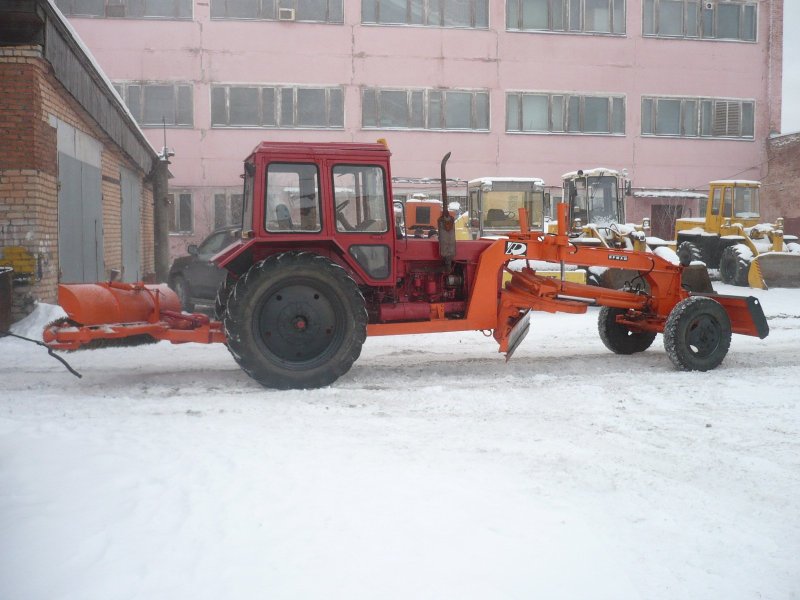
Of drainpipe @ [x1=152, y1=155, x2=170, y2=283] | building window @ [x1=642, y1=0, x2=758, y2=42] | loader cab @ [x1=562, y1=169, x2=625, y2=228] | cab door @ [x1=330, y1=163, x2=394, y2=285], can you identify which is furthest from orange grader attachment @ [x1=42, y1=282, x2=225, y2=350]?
building window @ [x1=642, y1=0, x2=758, y2=42]

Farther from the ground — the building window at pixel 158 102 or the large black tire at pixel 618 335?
the building window at pixel 158 102

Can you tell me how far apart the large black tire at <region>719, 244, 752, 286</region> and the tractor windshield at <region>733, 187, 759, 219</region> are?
1.67 metres

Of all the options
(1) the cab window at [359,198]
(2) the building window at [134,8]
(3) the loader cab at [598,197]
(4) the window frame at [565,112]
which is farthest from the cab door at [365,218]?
(4) the window frame at [565,112]

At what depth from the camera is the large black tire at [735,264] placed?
61.0 feet

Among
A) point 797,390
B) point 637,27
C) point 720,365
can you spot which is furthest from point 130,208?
point 637,27

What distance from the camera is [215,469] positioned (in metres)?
4.24

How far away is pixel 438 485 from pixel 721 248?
18775mm

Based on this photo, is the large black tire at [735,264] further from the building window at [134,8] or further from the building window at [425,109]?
the building window at [134,8]

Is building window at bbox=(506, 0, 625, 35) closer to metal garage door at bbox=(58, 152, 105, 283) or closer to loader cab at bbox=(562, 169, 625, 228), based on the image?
loader cab at bbox=(562, 169, 625, 228)

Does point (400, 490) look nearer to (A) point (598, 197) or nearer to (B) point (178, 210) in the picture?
(A) point (598, 197)

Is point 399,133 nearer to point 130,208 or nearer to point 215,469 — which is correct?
point 130,208

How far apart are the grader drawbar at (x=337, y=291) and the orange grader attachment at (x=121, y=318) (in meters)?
0.01

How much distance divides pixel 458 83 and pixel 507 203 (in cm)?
1088

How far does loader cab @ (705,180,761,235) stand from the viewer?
20734 mm
